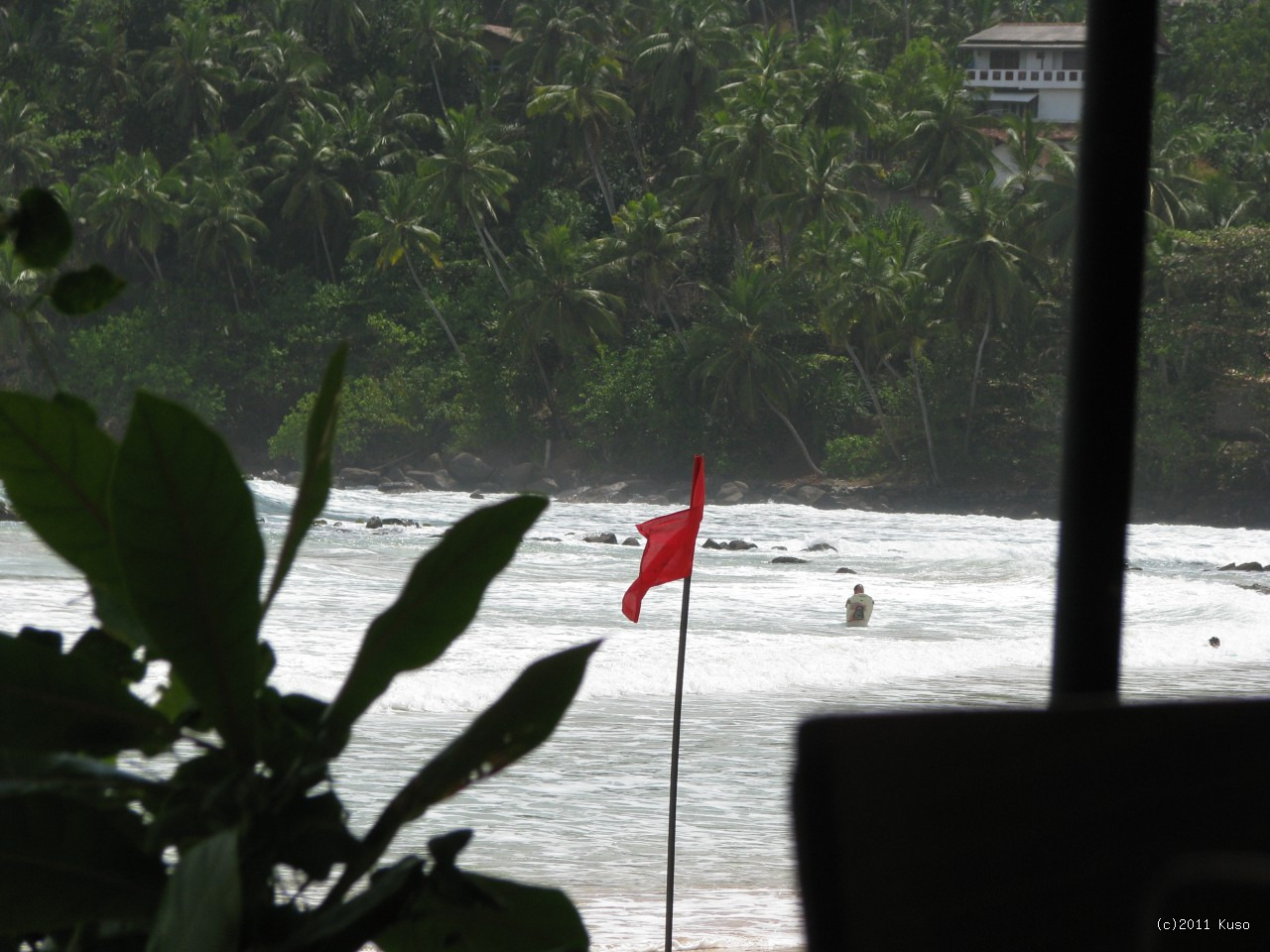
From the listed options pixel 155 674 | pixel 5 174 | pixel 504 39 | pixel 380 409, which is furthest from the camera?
pixel 504 39

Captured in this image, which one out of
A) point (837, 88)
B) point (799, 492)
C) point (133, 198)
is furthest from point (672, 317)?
point (133, 198)

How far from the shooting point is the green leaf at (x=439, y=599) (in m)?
0.48

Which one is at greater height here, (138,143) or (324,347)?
(138,143)

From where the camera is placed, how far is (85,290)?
58 cm

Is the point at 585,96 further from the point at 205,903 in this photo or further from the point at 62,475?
the point at 205,903

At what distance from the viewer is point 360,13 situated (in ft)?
92.3

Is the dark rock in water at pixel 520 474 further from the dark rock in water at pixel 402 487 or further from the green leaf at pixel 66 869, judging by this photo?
the green leaf at pixel 66 869

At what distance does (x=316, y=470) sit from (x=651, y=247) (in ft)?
81.3

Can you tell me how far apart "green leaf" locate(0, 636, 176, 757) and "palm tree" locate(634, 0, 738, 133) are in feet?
87.6

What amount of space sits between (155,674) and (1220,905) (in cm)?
825

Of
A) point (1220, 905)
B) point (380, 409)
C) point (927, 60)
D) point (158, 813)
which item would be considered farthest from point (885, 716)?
point (927, 60)

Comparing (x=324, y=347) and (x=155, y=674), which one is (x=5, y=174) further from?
(x=155, y=674)

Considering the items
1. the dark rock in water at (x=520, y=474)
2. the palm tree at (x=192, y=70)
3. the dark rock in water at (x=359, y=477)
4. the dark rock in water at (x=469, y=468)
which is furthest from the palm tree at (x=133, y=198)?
the dark rock in water at (x=520, y=474)

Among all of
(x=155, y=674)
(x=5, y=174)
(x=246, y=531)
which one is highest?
(x=5, y=174)
